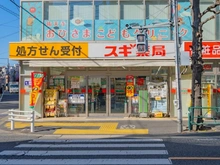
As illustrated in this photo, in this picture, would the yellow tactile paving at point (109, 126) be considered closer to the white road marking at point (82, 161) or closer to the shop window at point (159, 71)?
the shop window at point (159, 71)

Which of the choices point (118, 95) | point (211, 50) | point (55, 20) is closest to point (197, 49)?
point (211, 50)

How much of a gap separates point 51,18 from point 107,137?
8287 mm

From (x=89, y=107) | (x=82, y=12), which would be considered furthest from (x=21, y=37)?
(x=89, y=107)

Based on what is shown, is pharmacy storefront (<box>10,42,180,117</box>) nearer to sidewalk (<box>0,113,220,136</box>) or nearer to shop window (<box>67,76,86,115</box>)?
shop window (<box>67,76,86,115</box>)

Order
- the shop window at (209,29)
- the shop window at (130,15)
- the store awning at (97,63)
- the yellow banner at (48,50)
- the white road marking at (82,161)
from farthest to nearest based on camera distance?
the shop window at (130,15) < the shop window at (209,29) < the yellow banner at (48,50) < the store awning at (97,63) < the white road marking at (82,161)

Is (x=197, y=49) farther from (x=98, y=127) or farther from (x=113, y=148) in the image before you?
(x=113, y=148)

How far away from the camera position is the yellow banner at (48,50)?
1599 centimetres

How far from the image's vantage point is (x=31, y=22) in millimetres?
16656

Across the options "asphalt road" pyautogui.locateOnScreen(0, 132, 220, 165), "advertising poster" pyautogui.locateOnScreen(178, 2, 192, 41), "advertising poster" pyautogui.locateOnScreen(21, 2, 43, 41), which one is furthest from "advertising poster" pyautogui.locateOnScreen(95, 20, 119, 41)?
"asphalt road" pyautogui.locateOnScreen(0, 132, 220, 165)

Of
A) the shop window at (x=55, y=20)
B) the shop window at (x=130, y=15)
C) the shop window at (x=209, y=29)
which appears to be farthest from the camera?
the shop window at (x=55, y=20)

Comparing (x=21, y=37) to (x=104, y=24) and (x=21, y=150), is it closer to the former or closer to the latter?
(x=104, y=24)

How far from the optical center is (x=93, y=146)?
9.30m

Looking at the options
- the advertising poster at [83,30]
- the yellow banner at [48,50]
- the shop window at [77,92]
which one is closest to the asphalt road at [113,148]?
the yellow banner at [48,50]

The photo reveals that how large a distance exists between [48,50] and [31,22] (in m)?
1.94
